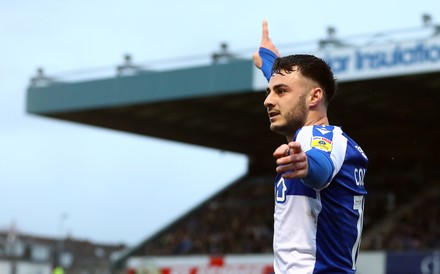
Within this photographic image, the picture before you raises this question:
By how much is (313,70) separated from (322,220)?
714mm

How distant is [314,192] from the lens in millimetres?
4891

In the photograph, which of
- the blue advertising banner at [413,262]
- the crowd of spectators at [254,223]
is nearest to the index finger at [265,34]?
the blue advertising banner at [413,262]

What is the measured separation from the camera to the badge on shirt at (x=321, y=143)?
4.74 m

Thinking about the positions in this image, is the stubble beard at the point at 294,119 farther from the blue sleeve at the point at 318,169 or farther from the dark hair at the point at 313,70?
the blue sleeve at the point at 318,169

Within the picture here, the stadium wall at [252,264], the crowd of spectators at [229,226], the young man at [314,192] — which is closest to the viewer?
the young man at [314,192]

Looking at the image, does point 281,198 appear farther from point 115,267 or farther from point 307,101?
point 115,267

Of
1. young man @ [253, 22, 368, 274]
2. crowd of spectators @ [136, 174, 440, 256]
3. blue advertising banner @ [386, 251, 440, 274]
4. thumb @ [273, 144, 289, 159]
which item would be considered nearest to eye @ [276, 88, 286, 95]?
young man @ [253, 22, 368, 274]

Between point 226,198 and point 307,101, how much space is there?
3134 centimetres

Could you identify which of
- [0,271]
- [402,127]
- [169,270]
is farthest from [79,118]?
[0,271]

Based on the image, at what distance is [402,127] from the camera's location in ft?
107

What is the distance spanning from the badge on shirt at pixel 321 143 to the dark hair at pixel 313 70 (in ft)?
1.25

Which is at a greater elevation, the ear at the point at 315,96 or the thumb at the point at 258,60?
the thumb at the point at 258,60

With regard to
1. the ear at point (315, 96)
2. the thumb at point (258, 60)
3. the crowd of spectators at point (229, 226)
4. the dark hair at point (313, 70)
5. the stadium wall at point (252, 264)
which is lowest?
the stadium wall at point (252, 264)

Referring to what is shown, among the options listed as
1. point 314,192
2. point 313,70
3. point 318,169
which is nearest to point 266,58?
point 313,70
